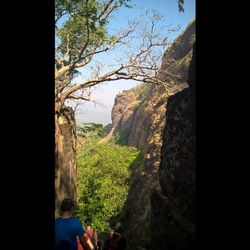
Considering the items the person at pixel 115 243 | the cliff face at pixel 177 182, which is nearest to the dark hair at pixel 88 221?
the cliff face at pixel 177 182

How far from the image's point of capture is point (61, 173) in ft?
47.8

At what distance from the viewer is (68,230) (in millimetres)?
3441

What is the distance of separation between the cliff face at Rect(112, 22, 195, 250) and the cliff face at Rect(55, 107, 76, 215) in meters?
4.28

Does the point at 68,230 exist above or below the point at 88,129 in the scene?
below

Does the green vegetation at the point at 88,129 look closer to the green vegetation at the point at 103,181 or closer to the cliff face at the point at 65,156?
the green vegetation at the point at 103,181

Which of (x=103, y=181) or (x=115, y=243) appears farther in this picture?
(x=103, y=181)

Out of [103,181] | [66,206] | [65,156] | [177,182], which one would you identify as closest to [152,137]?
[103,181]

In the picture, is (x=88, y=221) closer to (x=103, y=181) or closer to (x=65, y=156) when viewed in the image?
(x=65, y=156)

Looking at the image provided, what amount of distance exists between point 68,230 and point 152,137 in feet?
90.3

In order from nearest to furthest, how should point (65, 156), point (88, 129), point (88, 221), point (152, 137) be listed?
point (65, 156) → point (88, 221) → point (88, 129) → point (152, 137)

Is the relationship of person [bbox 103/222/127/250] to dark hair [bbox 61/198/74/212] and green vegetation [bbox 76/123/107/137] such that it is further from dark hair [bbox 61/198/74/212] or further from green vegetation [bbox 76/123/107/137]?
green vegetation [bbox 76/123/107/137]
